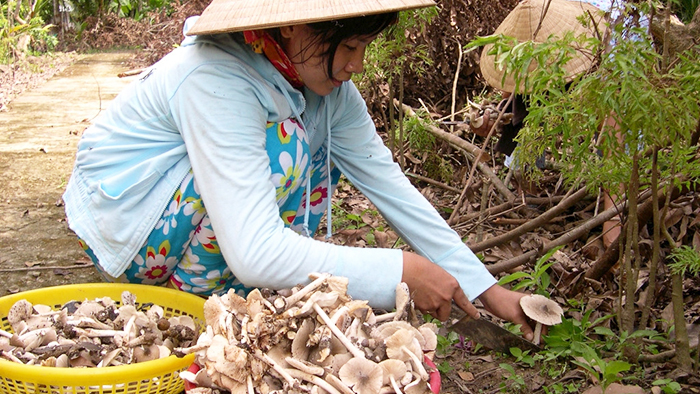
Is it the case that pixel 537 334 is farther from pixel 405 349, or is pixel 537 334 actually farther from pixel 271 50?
pixel 271 50

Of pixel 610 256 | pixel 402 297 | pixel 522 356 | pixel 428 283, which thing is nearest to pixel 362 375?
pixel 402 297

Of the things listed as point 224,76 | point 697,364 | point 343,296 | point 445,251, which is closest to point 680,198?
point 697,364

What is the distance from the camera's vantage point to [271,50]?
182cm

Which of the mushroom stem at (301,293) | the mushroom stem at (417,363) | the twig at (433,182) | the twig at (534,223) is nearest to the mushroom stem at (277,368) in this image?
the mushroom stem at (301,293)

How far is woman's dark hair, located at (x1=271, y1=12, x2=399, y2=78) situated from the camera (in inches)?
66.4

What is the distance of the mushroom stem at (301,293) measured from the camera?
143 cm

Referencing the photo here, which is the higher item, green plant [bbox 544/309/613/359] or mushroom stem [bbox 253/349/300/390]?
mushroom stem [bbox 253/349/300/390]

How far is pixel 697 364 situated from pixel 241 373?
126 centimetres

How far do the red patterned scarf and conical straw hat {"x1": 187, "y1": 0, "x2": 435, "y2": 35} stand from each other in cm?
10

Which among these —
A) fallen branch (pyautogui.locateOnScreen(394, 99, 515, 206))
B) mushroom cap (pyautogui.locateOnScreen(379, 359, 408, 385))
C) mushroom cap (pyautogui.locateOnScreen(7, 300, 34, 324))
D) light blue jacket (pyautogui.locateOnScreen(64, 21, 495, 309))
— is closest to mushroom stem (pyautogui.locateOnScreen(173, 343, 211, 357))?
light blue jacket (pyautogui.locateOnScreen(64, 21, 495, 309))

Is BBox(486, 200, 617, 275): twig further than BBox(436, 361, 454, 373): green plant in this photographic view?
Yes

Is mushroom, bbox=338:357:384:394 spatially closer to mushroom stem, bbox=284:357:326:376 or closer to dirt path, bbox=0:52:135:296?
mushroom stem, bbox=284:357:326:376

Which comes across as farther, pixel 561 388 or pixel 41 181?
pixel 41 181

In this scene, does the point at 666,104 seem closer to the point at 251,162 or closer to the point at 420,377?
the point at 420,377
